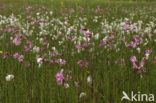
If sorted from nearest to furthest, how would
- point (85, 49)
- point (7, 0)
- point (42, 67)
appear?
point (42, 67)
point (85, 49)
point (7, 0)

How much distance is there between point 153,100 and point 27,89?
155 centimetres

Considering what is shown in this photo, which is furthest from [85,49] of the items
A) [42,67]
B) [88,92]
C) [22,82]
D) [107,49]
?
[88,92]

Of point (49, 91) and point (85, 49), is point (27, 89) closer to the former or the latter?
point (49, 91)

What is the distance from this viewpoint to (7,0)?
22172 mm

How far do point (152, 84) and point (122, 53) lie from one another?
1501 mm

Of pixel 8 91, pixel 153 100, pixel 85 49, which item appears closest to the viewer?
pixel 153 100

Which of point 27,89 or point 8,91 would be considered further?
point 27,89

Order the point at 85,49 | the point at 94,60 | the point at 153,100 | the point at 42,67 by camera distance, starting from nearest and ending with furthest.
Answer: the point at 153,100 → the point at 42,67 → the point at 94,60 → the point at 85,49

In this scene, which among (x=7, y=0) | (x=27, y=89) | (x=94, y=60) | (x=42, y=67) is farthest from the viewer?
(x=7, y=0)

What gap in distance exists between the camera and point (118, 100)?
9.04 ft

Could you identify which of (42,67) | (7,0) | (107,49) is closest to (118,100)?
(42,67)

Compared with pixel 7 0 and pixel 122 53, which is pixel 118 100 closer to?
pixel 122 53

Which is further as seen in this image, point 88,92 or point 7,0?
point 7,0

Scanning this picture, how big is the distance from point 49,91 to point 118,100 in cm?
83
